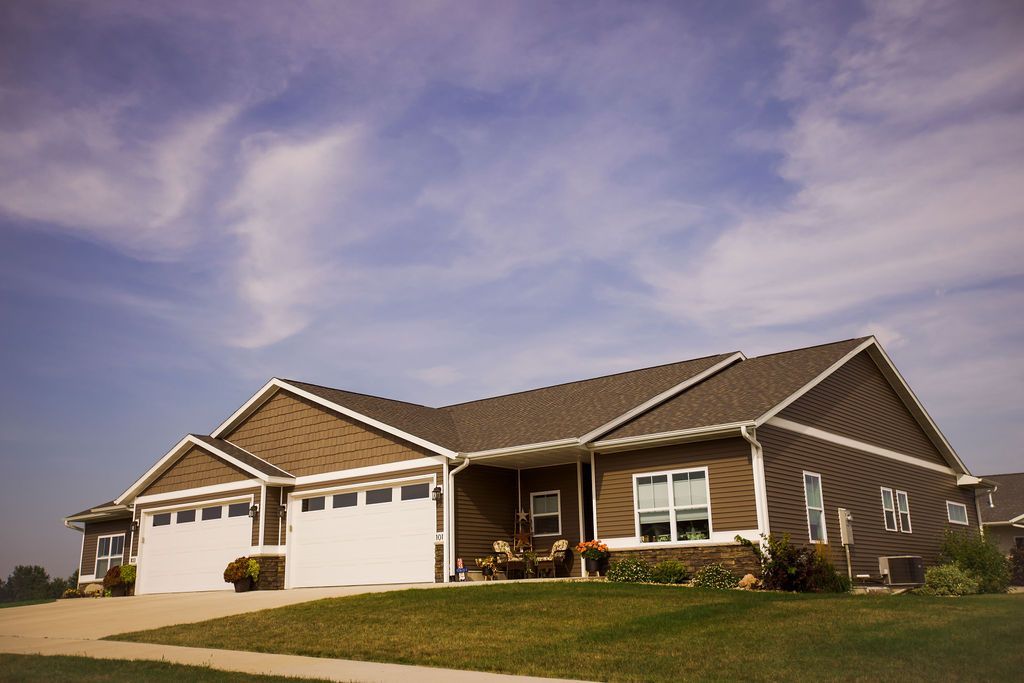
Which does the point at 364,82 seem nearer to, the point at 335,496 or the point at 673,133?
the point at 673,133

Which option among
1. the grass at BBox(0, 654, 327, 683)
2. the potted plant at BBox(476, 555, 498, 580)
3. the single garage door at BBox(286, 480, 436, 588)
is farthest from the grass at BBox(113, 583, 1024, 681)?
the single garage door at BBox(286, 480, 436, 588)

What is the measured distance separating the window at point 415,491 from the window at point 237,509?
544cm

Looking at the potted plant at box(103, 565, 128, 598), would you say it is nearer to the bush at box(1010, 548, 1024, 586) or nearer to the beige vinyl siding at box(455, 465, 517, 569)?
the beige vinyl siding at box(455, 465, 517, 569)

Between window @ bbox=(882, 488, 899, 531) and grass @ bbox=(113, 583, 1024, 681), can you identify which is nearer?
grass @ bbox=(113, 583, 1024, 681)

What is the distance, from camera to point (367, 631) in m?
14.6

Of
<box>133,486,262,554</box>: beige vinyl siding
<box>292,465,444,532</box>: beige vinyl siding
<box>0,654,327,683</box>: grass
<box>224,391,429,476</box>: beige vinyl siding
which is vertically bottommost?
<box>0,654,327,683</box>: grass

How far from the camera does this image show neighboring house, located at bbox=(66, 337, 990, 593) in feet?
66.9

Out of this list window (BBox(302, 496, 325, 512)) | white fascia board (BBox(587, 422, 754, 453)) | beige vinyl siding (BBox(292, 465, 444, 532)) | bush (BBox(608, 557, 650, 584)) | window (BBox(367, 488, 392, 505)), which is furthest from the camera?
window (BBox(302, 496, 325, 512))

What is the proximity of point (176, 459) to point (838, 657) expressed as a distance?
2252 cm

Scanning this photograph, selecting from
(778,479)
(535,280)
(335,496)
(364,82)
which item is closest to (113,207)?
(364,82)

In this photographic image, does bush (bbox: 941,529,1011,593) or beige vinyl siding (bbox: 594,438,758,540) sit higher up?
beige vinyl siding (bbox: 594,438,758,540)

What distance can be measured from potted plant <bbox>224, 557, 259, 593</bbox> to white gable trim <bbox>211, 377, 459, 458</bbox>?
4711 millimetres

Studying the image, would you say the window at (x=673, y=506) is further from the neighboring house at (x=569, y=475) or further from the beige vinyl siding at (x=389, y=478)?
the beige vinyl siding at (x=389, y=478)

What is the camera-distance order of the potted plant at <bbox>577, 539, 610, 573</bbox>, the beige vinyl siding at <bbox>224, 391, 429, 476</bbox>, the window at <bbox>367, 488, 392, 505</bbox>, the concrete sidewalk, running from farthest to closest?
the beige vinyl siding at <bbox>224, 391, 429, 476</bbox>
the window at <bbox>367, 488, 392, 505</bbox>
the potted plant at <bbox>577, 539, 610, 573</bbox>
the concrete sidewalk
